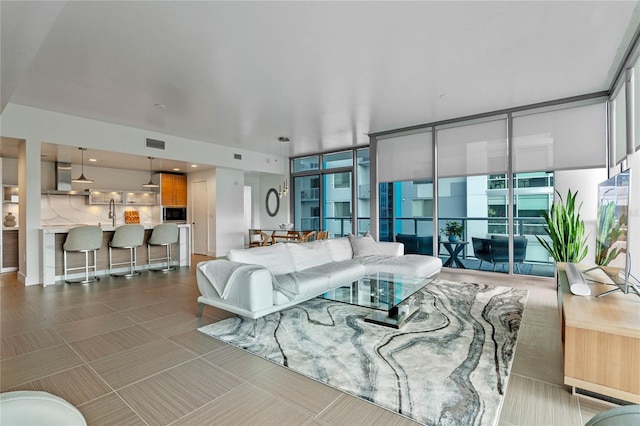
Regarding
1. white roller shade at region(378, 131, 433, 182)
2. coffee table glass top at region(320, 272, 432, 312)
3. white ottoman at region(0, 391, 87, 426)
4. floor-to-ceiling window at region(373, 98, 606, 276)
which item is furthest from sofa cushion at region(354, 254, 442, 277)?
white ottoman at region(0, 391, 87, 426)

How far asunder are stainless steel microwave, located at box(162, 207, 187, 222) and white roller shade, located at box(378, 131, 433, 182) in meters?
5.66

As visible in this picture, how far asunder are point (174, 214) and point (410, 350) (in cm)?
796

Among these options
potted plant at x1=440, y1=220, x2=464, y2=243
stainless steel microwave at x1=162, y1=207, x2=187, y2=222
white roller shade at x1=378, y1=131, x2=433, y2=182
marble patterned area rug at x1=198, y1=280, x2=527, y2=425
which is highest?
white roller shade at x1=378, y1=131, x2=433, y2=182

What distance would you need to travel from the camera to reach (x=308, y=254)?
4.34m

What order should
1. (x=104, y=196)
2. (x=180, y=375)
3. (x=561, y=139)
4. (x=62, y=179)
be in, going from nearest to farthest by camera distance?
(x=180, y=375) → (x=561, y=139) → (x=62, y=179) → (x=104, y=196)

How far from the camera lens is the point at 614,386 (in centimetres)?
184

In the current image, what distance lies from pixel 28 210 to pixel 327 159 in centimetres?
622

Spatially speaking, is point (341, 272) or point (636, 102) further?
point (341, 272)

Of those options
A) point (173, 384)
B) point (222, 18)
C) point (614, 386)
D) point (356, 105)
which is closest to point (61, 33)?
point (222, 18)

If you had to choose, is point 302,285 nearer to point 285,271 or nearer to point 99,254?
point 285,271

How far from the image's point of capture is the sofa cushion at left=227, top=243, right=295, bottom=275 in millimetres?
3492

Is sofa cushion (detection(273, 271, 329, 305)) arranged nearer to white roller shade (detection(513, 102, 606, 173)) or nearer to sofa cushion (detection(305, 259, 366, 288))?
sofa cushion (detection(305, 259, 366, 288))

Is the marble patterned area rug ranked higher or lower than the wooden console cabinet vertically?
lower

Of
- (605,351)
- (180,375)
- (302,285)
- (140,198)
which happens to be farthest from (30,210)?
(605,351)
